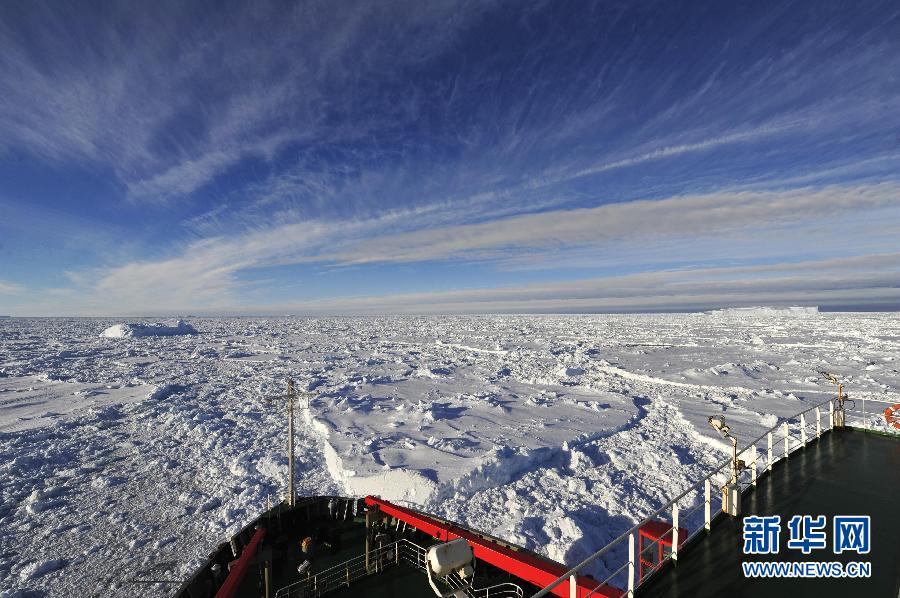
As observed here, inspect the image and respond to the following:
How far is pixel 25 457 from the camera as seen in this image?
13023 mm

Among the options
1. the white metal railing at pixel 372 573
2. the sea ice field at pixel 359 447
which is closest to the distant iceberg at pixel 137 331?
the sea ice field at pixel 359 447

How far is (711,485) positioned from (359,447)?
392 inches

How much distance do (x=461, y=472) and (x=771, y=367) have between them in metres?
25.4

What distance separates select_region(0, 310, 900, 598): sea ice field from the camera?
29.7 feet

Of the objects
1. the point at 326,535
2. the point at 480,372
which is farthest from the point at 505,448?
the point at 480,372

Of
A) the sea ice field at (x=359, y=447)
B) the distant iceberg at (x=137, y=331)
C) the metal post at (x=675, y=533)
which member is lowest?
the sea ice field at (x=359, y=447)

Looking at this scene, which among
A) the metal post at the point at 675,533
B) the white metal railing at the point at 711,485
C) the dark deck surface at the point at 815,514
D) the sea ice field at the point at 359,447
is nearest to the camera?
the white metal railing at the point at 711,485

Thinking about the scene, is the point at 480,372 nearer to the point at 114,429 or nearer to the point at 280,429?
the point at 280,429

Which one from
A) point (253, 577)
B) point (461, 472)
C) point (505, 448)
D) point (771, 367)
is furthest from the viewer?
point (771, 367)

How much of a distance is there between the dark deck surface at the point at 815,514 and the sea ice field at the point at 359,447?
4.29 metres

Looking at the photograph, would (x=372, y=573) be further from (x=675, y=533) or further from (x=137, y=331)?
(x=137, y=331)

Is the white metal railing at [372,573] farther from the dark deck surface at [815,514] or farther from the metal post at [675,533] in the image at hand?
the dark deck surface at [815,514]

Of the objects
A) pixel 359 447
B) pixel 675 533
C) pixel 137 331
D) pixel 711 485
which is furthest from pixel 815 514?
pixel 137 331

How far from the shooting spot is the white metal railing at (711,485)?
10.8ft
